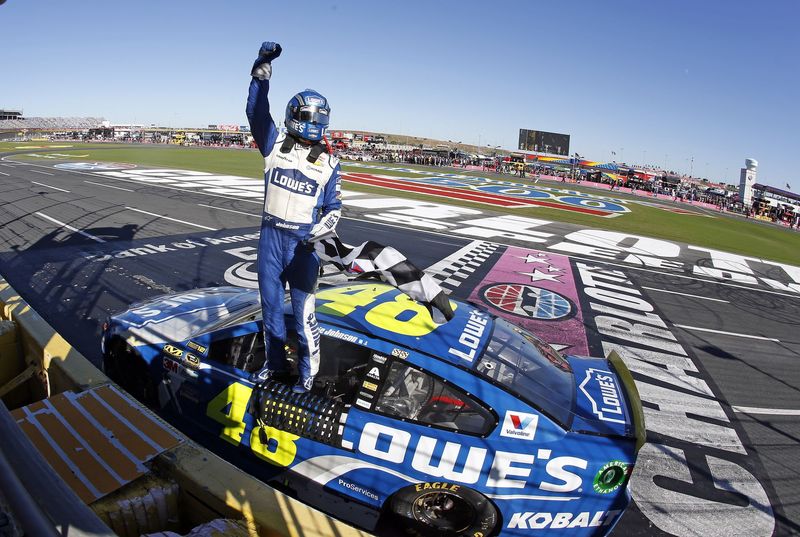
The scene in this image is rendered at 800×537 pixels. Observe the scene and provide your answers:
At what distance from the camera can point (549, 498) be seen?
2.86m

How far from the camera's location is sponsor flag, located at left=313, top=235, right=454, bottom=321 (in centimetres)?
305

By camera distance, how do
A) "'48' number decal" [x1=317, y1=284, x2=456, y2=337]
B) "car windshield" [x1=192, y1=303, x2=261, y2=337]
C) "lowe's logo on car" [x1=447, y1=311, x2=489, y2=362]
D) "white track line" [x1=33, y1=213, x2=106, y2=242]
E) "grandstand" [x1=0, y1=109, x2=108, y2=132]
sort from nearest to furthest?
"lowe's logo on car" [x1=447, y1=311, x2=489, y2=362] → "'48' number decal" [x1=317, y1=284, x2=456, y2=337] → "car windshield" [x1=192, y1=303, x2=261, y2=337] → "white track line" [x1=33, y1=213, x2=106, y2=242] → "grandstand" [x1=0, y1=109, x2=108, y2=132]

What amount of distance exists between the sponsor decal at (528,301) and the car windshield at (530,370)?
4.04 m

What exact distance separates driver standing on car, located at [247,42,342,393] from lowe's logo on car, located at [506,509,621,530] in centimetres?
159

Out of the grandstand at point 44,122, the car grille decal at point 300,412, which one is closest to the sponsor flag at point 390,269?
the car grille decal at point 300,412

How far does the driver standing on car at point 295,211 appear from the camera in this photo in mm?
3256

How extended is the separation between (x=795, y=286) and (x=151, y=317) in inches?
562

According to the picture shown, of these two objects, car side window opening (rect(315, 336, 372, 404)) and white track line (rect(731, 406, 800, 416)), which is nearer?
car side window opening (rect(315, 336, 372, 404))

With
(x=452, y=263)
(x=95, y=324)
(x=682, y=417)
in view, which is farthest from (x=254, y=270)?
(x=682, y=417)

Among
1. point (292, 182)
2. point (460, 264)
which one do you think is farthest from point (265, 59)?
point (460, 264)

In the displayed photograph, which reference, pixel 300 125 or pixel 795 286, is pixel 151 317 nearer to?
pixel 300 125

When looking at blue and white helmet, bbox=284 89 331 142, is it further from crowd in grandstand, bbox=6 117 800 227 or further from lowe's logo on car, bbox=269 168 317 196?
crowd in grandstand, bbox=6 117 800 227

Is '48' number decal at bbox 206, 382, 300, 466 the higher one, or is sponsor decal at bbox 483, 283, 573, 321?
'48' number decal at bbox 206, 382, 300, 466

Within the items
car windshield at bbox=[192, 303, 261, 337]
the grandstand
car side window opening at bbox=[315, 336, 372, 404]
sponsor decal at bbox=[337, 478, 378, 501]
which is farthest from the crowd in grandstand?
the grandstand
